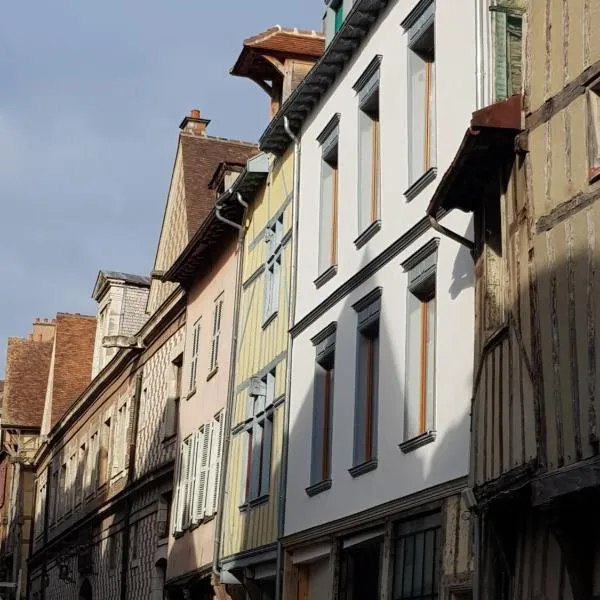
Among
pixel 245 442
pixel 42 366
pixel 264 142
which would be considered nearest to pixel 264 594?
pixel 245 442

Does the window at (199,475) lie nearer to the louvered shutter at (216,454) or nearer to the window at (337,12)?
the louvered shutter at (216,454)

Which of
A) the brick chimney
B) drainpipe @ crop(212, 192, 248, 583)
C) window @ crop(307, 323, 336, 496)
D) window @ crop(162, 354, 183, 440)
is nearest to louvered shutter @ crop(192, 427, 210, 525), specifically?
drainpipe @ crop(212, 192, 248, 583)

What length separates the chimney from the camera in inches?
1248

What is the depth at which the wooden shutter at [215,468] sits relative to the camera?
22683mm

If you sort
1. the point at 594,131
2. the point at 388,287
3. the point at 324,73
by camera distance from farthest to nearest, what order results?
1. the point at 324,73
2. the point at 388,287
3. the point at 594,131

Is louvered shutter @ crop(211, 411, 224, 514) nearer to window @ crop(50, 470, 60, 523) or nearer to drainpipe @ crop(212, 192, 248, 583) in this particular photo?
drainpipe @ crop(212, 192, 248, 583)

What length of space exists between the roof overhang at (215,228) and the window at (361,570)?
24.7 feet

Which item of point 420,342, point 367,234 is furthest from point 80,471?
point 420,342

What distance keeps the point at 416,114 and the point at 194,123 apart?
1673cm

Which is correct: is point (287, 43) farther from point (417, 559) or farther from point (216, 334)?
point (417, 559)

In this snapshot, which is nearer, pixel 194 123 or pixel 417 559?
pixel 417 559

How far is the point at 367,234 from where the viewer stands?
16.5 metres

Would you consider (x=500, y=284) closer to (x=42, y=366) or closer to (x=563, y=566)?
(x=563, y=566)

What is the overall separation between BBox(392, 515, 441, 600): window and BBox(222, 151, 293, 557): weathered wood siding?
15.2 ft
